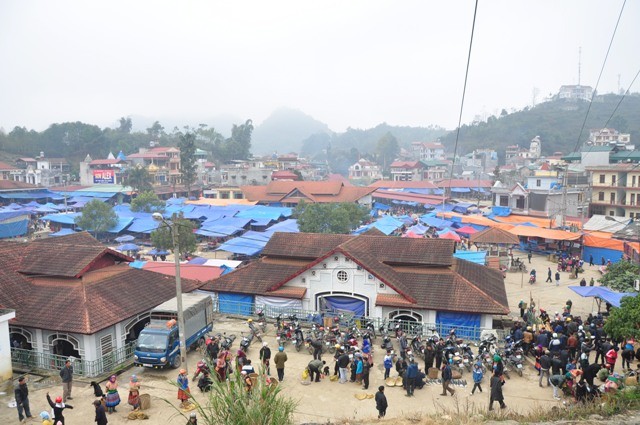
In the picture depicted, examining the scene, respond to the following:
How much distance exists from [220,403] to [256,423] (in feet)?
2.18

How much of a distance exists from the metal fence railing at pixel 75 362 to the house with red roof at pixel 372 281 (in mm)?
6315

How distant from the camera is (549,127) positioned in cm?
13912

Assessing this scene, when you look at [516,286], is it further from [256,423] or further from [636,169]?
[636,169]

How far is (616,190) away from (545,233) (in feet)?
68.3

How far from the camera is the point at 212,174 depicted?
→ 94.1 meters

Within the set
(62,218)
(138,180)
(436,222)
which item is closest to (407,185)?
(436,222)

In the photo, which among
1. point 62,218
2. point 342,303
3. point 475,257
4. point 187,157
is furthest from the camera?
point 187,157

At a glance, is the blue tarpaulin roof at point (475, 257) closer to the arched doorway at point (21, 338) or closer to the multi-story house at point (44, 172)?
the arched doorway at point (21, 338)

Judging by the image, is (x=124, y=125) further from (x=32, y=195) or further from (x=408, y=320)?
(x=408, y=320)

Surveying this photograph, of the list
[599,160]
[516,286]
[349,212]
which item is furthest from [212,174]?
[516,286]

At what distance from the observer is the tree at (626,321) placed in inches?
549

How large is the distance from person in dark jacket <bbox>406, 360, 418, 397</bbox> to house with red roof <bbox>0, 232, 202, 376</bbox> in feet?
33.2

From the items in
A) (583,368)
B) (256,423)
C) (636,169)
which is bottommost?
(583,368)

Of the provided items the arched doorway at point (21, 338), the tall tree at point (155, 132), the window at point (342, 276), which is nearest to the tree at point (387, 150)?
the tall tree at point (155, 132)
